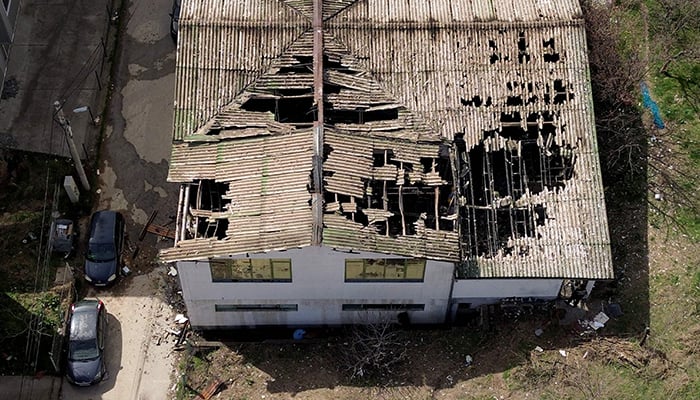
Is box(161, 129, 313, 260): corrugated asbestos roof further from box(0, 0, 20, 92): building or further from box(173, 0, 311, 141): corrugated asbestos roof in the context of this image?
box(0, 0, 20, 92): building

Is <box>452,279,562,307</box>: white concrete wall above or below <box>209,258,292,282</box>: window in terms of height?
below

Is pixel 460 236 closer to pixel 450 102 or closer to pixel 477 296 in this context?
pixel 477 296

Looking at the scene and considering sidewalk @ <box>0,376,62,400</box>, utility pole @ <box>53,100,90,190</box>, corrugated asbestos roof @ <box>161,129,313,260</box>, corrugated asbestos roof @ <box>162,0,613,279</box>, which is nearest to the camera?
corrugated asbestos roof @ <box>161,129,313,260</box>

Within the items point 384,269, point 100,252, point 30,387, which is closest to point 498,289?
point 384,269

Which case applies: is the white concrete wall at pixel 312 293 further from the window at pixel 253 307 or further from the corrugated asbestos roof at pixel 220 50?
the corrugated asbestos roof at pixel 220 50

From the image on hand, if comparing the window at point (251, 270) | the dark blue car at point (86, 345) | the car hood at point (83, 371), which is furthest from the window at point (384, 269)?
the car hood at point (83, 371)

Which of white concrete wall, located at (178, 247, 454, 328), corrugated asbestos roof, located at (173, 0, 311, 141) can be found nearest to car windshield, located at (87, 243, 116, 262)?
white concrete wall, located at (178, 247, 454, 328)
